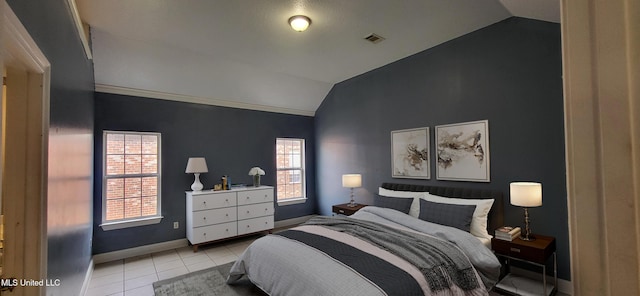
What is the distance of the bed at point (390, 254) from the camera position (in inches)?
78.3

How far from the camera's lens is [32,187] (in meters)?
1.45

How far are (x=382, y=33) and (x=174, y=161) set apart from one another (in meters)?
3.57

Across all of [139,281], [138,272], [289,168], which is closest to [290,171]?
[289,168]

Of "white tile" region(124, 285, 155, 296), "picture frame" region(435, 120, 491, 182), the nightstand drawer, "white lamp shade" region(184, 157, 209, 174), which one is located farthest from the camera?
"white lamp shade" region(184, 157, 209, 174)

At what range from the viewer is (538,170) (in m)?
2.93

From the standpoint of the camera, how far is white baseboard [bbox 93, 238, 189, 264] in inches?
149

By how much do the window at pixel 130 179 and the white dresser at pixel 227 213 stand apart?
1.81ft

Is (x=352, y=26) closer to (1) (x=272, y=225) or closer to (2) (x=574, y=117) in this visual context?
(2) (x=574, y=117)

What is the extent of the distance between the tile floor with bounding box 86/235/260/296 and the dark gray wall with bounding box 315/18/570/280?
2.43 meters

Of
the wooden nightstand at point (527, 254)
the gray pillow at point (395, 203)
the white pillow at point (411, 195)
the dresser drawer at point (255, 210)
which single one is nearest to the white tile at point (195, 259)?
the dresser drawer at point (255, 210)

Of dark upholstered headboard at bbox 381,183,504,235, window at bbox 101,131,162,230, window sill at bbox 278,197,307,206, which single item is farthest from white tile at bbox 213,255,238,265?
dark upholstered headboard at bbox 381,183,504,235

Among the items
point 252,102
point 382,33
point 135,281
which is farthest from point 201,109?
point 382,33

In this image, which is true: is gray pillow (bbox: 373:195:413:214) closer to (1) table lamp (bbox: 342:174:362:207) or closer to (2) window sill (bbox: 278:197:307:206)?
(1) table lamp (bbox: 342:174:362:207)

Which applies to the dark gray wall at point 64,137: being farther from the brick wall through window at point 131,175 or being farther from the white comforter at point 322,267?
the white comforter at point 322,267
